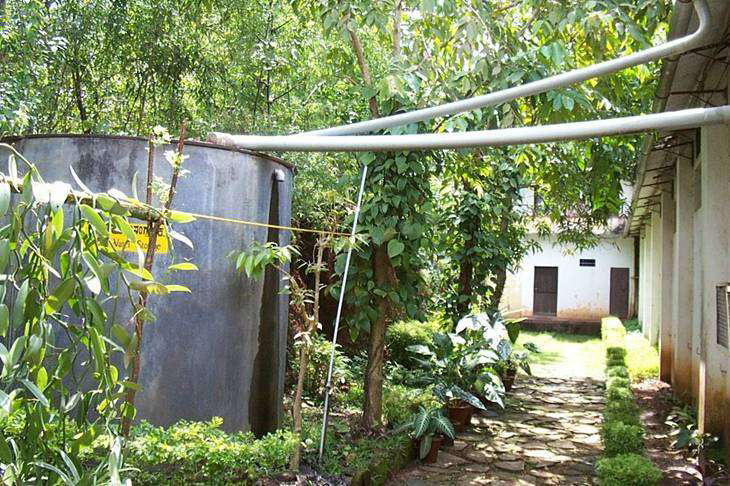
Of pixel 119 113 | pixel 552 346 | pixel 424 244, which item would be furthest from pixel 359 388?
pixel 552 346

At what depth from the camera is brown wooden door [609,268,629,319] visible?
22.3 metres

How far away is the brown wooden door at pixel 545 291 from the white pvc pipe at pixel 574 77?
1832cm

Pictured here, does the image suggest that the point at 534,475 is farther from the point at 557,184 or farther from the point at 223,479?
the point at 557,184

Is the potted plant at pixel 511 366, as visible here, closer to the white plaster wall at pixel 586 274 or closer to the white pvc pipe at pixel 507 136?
the white pvc pipe at pixel 507 136

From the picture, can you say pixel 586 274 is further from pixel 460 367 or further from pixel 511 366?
pixel 460 367

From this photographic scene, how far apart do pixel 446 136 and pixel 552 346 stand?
1457 cm

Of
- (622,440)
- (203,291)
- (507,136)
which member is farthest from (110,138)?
(622,440)

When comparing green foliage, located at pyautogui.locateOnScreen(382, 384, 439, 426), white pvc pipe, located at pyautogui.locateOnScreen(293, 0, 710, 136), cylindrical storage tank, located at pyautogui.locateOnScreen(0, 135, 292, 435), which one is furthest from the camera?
green foliage, located at pyautogui.locateOnScreen(382, 384, 439, 426)

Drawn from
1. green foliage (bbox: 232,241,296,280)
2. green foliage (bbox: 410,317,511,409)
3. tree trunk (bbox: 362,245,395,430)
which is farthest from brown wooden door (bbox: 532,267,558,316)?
green foliage (bbox: 232,241,296,280)

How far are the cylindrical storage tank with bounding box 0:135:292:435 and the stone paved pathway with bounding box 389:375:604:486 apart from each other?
71.5 inches

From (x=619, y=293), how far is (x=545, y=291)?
2.18 metres

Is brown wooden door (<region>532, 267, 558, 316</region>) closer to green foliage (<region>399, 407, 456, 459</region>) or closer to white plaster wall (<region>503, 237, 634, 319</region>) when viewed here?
white plaster wall (<region>503, 237, 634, 319</region>)

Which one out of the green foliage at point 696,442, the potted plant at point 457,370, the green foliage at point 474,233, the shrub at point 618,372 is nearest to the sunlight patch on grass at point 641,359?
the shrub at point 618,372

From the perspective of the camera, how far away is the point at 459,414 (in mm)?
7926
